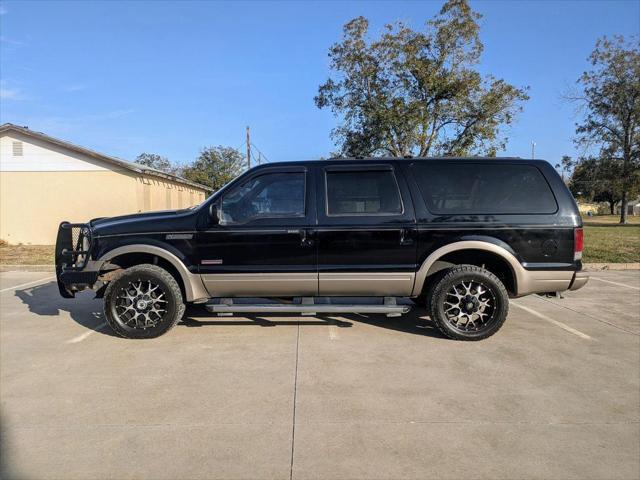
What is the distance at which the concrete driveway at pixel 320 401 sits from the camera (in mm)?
2730

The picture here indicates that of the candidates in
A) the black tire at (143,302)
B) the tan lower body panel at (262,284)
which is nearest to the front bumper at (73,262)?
the black tire at (143,302)

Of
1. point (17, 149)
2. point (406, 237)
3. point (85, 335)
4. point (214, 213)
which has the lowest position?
point (85, 335)

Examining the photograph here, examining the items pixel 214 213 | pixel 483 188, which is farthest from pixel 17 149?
pixel 483 188

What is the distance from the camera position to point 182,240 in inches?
197

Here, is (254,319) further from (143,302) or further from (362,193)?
(362,193)

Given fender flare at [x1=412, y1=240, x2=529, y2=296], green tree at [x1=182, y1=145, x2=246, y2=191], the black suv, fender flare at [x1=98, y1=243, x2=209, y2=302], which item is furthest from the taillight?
green tree at [x1=182, y1=145, x2=246, y2=191]

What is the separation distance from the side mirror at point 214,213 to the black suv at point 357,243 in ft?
0.04

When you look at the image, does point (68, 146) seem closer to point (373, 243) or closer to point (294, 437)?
point (373, 243)

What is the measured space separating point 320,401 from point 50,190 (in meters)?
17.7

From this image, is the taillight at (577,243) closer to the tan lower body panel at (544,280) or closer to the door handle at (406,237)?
the tan lower body panel at (544,280)

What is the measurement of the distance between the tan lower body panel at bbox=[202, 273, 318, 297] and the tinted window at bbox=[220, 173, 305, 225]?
687 mm

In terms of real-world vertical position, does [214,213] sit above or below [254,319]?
above

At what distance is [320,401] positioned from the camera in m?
3.51

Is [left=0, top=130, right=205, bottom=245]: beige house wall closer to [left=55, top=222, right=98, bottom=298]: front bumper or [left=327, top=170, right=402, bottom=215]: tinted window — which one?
[left=55, top=222, right=98, bottom=298]: front bumper
